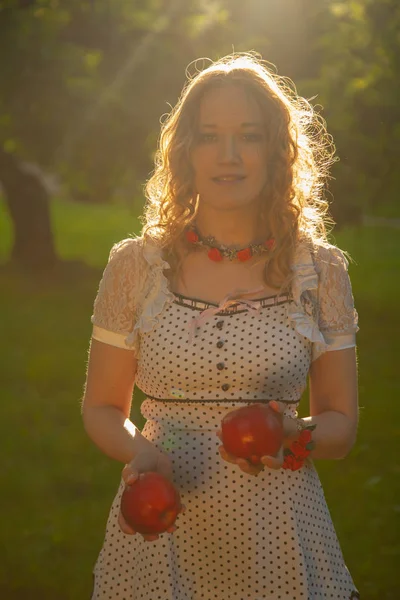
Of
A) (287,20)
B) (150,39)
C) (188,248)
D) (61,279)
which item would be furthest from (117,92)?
(188,248)

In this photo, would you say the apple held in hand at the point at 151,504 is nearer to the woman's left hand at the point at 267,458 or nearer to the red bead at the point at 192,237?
the woman's left hand at the point at 267,458

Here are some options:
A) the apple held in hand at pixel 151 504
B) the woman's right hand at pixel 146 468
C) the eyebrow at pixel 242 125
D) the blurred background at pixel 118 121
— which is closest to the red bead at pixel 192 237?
the eyebrow at pixel 242 125

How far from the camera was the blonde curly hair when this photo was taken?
3.61 m

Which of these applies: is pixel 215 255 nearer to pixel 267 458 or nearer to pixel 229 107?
pixel 229 107

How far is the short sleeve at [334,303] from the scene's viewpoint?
357 cm

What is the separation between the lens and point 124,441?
347cm

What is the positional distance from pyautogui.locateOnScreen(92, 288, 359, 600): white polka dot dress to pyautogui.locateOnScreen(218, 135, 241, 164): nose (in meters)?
0.47

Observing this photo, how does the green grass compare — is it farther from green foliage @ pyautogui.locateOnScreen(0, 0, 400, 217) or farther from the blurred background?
green foliage @ pyautogui.locateOnScreen(0, 0, 400, 217)

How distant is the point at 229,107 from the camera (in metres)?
3.54

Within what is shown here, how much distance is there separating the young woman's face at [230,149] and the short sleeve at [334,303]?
0.33 metres

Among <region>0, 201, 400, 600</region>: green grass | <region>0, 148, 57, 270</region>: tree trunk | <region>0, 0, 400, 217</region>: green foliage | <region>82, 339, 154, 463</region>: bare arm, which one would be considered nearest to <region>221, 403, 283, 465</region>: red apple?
<region>82, 339, 154, 463</region>: bare arm

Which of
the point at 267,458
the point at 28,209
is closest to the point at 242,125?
the point at 267,458

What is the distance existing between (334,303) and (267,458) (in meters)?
0.64

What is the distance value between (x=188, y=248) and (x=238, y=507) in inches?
34.5
